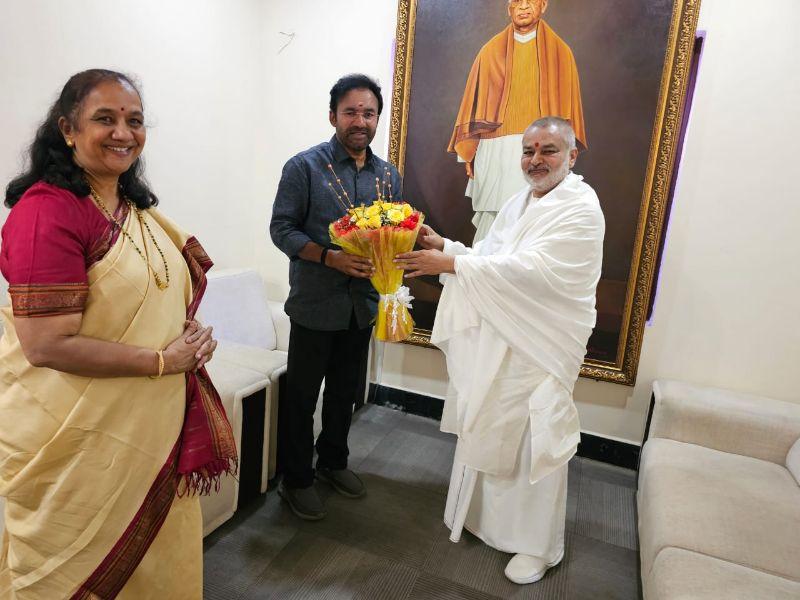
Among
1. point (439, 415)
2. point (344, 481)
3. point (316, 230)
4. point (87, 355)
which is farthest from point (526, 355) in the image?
point (439, 415)

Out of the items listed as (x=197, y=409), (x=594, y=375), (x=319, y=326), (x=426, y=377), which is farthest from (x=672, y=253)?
(x=197, y=409)

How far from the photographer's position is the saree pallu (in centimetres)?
113

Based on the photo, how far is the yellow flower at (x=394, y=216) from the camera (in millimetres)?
1781

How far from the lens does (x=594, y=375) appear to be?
2.79 meters

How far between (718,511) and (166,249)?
6.62 ft

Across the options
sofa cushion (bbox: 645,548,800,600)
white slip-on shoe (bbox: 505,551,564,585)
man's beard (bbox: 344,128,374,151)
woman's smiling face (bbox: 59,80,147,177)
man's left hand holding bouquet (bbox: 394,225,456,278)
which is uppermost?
man's beard (bbox: 344,128,374,151)

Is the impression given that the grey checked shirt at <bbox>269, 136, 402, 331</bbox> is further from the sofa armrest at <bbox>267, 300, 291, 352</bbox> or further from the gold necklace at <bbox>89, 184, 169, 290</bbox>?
the sofa armrest at <bbox>267, 300, 291, 352</bbox>

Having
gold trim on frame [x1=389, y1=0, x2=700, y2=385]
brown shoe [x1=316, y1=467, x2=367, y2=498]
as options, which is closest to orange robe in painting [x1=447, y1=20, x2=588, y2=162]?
gold trim on frame [x1=389, y1=0, x2=700, y2=385]

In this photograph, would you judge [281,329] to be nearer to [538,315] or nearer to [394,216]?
[394,216]

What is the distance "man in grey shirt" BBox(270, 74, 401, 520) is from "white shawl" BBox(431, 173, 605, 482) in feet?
1.57

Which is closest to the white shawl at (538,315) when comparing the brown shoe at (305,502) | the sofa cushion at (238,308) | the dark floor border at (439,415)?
the brown shoe at (305,502)

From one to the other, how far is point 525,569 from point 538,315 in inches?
39.4

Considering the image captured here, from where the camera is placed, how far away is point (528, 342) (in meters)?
1.84

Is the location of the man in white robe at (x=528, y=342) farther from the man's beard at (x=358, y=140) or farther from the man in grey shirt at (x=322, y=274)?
the man's beard at (x=358, y=140)
